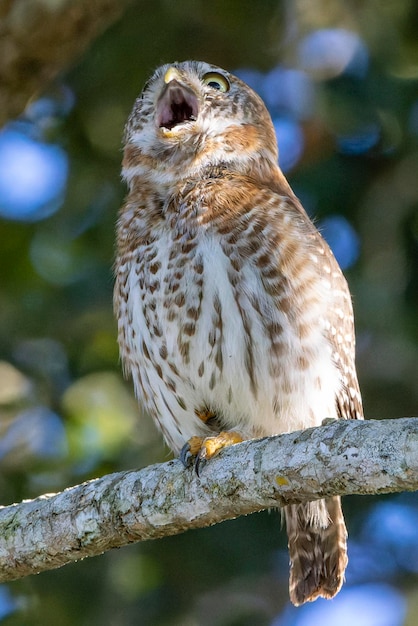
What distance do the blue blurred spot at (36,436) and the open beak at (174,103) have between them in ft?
8.22

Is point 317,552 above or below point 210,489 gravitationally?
below

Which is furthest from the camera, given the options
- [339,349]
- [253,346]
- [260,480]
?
[339,349]

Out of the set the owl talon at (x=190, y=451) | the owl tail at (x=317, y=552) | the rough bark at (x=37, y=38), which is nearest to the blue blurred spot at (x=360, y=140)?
the rough bark at (x=37, y=38)

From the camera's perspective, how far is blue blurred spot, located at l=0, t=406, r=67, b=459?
731 centimetres

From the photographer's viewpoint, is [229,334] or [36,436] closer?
[229,334]

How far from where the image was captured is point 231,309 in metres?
A: 4.65

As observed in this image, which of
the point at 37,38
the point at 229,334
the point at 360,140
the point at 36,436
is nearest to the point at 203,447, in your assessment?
the point at 229,334

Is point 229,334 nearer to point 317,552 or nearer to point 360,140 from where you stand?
point 317,552

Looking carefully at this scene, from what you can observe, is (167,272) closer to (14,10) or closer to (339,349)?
(339,349)

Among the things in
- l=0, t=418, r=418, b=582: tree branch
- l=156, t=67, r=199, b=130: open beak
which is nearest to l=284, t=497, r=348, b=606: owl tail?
l=0, t=418, r=418, b=582: tree branch

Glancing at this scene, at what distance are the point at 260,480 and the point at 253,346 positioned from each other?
1.08 m

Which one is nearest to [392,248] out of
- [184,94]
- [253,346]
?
[184,94]

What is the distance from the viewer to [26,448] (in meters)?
7.31

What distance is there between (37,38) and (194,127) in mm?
960
